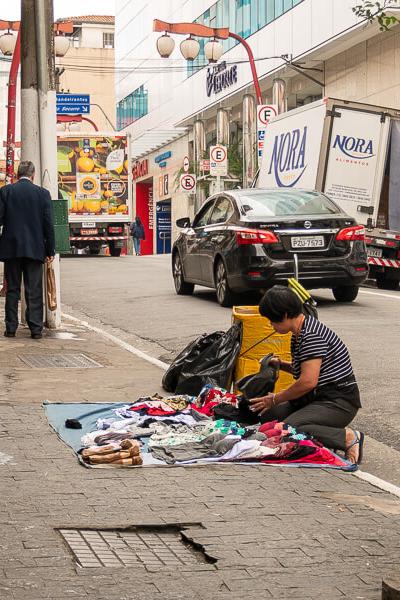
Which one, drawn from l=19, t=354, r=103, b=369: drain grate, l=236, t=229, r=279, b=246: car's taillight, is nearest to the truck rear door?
l=236, t=229, r=279, b=246: car's taillight

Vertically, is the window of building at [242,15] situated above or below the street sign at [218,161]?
above

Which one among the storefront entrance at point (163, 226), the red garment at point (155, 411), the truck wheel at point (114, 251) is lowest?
the storefront entrance at point (163, 226)

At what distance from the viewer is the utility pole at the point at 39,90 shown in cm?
1345

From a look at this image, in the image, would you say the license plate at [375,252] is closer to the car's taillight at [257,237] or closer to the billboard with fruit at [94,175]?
the car's taillight at [257,237]

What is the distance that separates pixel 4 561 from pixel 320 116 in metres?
18.3

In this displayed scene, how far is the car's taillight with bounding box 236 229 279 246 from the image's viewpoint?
1580 centimetres

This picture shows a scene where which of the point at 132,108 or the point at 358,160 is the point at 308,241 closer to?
the point at 358,160

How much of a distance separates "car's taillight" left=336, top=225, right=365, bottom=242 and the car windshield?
44 centimetres

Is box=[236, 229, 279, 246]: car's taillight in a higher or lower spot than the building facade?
lower

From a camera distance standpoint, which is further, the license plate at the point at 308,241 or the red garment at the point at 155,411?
the license plate at the point at 308,241

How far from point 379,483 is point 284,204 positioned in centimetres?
1014

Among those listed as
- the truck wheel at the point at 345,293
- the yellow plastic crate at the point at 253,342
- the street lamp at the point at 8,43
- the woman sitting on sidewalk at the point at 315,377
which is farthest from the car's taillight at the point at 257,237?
the street lamp at the point at 8,43

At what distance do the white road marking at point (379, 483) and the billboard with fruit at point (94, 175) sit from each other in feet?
95.9

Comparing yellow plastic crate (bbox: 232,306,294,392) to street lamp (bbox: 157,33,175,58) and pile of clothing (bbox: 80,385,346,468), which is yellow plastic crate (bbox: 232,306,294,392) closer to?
pile of clothing (bbox: 80,385,346,468)
